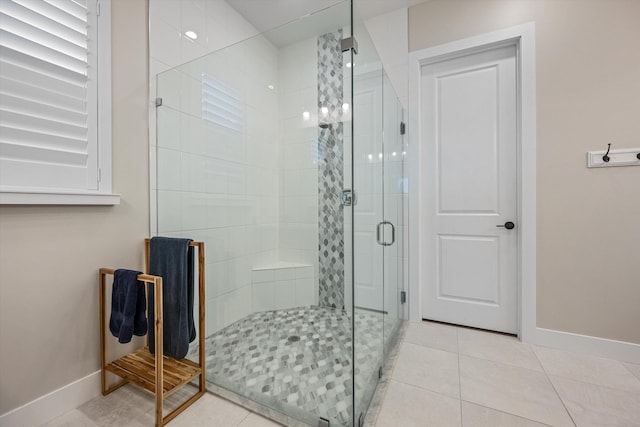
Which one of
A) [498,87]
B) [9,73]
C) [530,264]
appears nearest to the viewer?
[9,73]

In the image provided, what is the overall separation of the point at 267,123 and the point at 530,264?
2110 mm

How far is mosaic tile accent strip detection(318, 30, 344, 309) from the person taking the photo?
4.32ft

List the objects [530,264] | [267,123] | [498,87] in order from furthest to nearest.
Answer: [498,87] → [530,264] → [267,123]

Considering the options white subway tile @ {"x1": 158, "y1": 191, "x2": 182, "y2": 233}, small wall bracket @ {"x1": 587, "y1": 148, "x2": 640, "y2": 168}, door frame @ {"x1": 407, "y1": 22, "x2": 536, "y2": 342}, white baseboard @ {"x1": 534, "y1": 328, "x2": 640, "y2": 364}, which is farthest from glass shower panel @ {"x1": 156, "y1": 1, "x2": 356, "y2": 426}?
small wall bracket @ {"x1": 587, "y1": 148, "x2": 640, "y2": 168}

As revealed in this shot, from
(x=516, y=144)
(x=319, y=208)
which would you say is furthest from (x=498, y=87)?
(x=319, y=208)

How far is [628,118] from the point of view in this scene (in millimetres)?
1685

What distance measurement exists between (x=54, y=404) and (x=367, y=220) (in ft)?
5.68

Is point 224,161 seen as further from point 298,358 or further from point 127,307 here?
point 298,358

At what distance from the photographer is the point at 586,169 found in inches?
70.4

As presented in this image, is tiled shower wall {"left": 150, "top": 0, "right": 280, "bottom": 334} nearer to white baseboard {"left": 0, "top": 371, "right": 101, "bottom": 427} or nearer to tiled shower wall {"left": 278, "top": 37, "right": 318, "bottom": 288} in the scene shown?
tiled shower wall {"left": 278, "top": 37, "right": 318, "bottom": 288}

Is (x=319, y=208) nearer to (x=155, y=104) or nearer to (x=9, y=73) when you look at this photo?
(x=155, y=104)

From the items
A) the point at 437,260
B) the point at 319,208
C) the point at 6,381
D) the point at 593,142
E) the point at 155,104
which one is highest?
the point at 155,104

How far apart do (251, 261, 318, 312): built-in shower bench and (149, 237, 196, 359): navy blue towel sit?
45cm

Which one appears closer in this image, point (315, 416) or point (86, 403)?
point (315, 416)
